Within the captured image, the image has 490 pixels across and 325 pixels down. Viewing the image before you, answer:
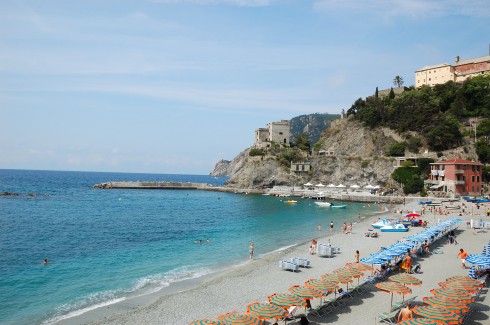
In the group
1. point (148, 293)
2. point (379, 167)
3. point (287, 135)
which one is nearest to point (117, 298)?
point (148, 293)

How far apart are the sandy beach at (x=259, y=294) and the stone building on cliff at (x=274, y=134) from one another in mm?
83429

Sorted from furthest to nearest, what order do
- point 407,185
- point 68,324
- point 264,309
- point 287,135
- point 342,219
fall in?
point 287,135, point 407,185, point 342,219, point 68,324, point 264,309

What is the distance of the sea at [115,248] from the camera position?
742 inches

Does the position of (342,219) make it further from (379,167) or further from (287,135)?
(287,135)

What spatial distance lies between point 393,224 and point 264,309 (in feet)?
92.0

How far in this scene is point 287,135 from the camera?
11338 centimetres

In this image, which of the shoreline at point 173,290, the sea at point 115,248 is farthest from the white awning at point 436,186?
the shoreline at point 173,290

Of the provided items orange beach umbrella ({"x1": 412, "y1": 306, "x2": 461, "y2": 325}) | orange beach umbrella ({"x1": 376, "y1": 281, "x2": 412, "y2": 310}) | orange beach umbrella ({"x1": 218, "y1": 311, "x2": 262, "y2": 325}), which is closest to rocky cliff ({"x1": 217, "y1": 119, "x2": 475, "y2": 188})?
orange beach umbrella ({"x1": 376, "y1": 281, "x2": 412, "y2": 310})

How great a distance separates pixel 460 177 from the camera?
204 ft

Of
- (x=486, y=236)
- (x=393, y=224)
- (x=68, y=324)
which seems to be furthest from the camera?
(x=393, y=224)

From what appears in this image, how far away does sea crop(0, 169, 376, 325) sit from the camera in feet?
61.8

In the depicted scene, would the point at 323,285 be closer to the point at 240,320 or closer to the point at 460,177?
the point at 240,320

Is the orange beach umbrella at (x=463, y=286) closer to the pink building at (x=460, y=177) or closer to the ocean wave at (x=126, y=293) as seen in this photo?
the ocean wave at (x=126, y=293)

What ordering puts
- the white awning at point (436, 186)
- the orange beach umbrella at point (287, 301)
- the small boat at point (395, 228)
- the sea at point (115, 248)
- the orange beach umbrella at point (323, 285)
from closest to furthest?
the orange beach umbrella at point (287, 301) → the orange beach umbrella at point (323, 285) → the sea at point (115, 248) → the small boat at point (395, 228) → the white awning at point (436, 186)
